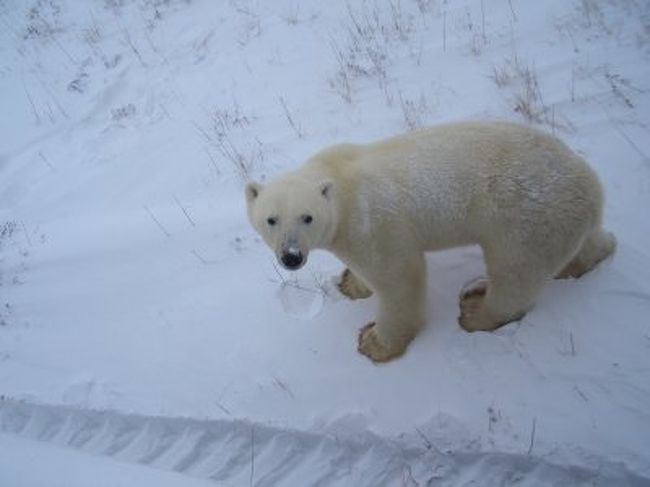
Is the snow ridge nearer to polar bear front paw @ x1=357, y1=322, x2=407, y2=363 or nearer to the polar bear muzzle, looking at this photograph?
polar bear front paw @ x1=357, y1=322, x2=407, y2=363

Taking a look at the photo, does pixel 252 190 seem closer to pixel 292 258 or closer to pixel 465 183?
pixel 292 258

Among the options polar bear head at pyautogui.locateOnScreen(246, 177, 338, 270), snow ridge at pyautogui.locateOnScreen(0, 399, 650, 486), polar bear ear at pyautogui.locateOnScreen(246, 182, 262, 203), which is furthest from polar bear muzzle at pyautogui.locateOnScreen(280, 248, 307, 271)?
snow ridge at pyautogui.locateOnScreen(0, 399, 650, 486)

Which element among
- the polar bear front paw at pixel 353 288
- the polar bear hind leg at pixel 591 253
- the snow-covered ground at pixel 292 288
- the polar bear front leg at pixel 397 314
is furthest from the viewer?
the polar bear front paw at pixel 353 288

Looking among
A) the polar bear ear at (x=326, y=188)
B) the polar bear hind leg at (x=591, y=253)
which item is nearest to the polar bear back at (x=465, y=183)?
the polar bear ear at (x=326, y=188)

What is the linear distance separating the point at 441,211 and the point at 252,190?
49.7 inches

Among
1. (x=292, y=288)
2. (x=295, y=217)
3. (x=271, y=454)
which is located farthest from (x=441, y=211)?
(x=271, y=454)

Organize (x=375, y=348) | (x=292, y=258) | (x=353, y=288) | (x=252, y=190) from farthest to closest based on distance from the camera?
(x=353, y=288)
(x=375, y=348)
(x=252, y=190)
(x=292, y=258)

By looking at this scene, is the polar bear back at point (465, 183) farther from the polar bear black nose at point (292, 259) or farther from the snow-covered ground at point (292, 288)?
the snow-covered ground at point (292, 288)

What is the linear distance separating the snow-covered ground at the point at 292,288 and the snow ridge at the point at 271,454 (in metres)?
0.02

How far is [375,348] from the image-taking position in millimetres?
4121

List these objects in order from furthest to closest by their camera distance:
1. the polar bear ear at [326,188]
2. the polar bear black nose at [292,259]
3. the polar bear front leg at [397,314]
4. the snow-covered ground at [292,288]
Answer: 1. the polar bear front leg at [397,314]
2. the snow-covered ground at [292,288]
3. the polar bear ear at [326,188]
4. the polar bear black nose at [292,259]

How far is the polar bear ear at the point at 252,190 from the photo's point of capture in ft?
11.9

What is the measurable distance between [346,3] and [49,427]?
6.88 meters

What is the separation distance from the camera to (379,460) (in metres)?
3.64
